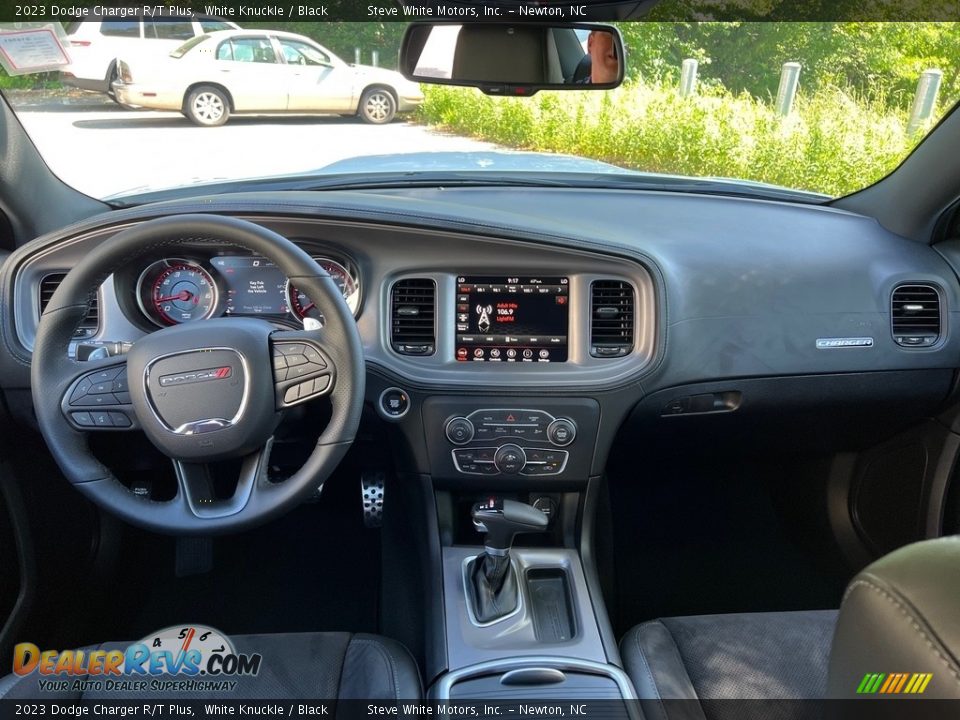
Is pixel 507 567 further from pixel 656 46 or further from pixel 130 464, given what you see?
pixel 656 46

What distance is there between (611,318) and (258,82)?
1411 mm

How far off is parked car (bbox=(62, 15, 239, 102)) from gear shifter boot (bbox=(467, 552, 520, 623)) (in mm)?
1709

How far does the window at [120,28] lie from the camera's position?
2355 millimetres

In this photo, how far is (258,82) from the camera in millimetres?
2699

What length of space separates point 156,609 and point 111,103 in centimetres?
171

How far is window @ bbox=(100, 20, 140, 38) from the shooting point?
2355 mm

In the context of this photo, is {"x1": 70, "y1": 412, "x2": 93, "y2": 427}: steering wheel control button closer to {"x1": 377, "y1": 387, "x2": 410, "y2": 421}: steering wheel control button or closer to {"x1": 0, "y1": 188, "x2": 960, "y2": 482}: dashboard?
{"x1": 0, "y1": 188, "x2": 960, "y2": 482}: dashboard

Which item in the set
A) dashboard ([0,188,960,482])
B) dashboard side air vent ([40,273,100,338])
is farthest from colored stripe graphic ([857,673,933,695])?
dashboard side air vent ([40,273,100,338])

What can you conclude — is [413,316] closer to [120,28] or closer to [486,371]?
[486,371]

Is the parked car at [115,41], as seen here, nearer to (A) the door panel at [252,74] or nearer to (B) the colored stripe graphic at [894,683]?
(A) the door panel at [252,74]

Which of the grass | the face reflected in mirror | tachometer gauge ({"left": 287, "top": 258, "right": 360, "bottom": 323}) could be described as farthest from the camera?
the grass

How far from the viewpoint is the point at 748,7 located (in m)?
2.57

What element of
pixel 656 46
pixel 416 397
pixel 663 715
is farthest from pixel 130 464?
pixel 656 46

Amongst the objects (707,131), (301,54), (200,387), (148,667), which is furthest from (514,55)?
(148,667)
